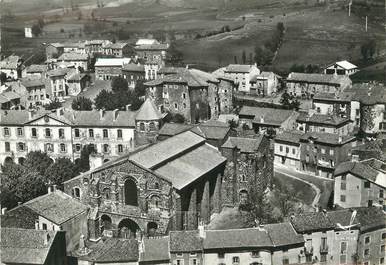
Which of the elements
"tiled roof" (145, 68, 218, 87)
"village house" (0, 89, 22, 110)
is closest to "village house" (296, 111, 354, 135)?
"tiled roof" (145, 68, 218, 87)

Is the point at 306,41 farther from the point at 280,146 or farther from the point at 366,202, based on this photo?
the point at 366,202

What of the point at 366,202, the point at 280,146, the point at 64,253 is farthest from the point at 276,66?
the point at 64,253

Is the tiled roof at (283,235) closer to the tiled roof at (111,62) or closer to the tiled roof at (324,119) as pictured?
the tiled roof at (324,119)

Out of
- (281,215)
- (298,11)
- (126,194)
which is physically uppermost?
(298,11)

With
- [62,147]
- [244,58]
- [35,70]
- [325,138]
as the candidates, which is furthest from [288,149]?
[35,70]

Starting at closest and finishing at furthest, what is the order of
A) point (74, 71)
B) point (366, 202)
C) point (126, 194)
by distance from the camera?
point (126, 194) → point (366, 202) → point (74, 71)

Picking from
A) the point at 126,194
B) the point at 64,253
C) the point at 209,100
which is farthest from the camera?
the point at 209,100

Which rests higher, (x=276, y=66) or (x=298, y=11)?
(x=298, y=11)

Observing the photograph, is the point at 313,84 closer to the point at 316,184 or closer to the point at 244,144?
the point at 316,184
